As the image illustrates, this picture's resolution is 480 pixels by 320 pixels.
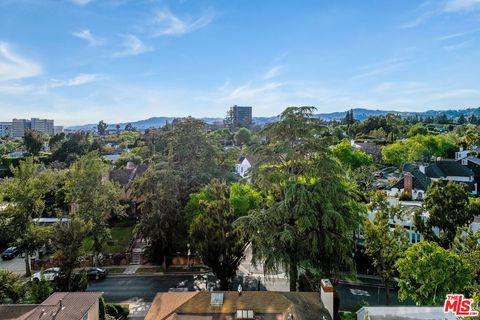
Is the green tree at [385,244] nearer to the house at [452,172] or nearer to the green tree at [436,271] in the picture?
the green tree at [436,271]

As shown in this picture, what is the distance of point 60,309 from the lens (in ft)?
63.8

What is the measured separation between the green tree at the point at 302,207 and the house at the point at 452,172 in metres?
35.5

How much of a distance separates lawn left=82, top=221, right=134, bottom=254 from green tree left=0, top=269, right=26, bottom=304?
1181cm

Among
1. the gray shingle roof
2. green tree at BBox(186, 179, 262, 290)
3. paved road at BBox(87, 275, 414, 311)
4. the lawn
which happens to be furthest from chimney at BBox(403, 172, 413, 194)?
the lawn

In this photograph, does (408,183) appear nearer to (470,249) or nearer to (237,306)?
(470,249)

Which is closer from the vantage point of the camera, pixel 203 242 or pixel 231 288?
pixel 203 242

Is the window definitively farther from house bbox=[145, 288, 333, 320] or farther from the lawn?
the lawn

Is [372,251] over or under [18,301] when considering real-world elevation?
over

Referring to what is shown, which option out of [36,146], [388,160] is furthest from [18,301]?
[36,146]

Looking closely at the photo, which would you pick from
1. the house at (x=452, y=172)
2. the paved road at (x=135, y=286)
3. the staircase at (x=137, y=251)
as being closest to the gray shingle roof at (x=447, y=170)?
the house at (x=452, y=172)

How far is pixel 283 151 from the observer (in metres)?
24.4

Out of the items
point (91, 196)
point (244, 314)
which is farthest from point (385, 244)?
point (91, 196)

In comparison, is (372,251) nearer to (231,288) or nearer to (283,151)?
(283,151)

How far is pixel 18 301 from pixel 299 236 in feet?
64.8
